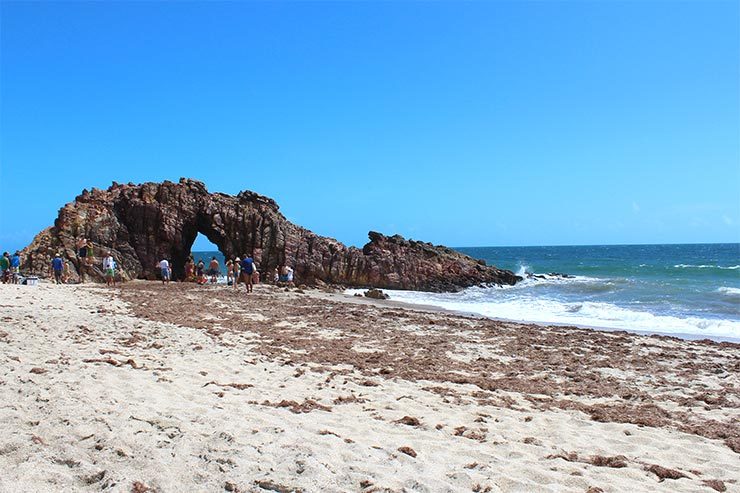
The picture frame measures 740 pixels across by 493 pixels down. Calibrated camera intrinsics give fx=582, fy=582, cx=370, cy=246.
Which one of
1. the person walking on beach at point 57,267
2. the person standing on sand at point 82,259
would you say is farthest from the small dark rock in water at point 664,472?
the person standing on sand at point 82,259

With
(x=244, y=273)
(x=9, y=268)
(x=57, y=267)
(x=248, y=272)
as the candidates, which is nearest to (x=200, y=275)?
(x=244, y=273)

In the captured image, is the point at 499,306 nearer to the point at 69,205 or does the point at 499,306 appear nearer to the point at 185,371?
the point at 185,371

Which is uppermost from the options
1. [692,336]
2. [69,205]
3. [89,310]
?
[69,205]

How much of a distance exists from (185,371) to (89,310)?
24.5 feet

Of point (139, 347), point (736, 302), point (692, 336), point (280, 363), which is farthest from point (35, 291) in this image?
point (736, 302)

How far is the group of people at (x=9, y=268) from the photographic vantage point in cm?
2456

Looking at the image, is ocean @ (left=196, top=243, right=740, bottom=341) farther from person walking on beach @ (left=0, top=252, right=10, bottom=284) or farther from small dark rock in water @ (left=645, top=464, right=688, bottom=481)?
person walking on beach @ (left=0, top=252, right=10, bottom=284)

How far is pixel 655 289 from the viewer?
3325cm

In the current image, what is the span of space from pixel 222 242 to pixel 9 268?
11553 millimetres

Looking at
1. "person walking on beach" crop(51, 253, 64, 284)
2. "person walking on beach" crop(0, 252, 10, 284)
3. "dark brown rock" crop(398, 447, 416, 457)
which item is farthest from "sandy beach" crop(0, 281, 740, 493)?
"person walking on beach" crop(0, 252, 10, 284)

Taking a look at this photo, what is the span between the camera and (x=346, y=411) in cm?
666

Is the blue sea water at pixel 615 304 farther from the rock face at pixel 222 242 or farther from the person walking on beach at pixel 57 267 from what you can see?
the person walking on beach at pixel 57 267

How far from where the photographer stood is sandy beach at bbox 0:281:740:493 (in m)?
4.57

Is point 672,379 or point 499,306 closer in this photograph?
point 672,379
